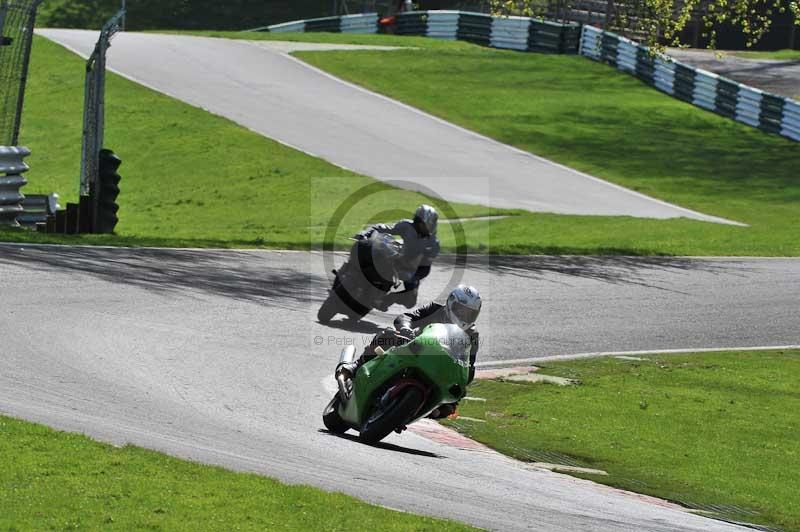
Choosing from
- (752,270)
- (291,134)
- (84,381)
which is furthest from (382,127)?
(84,381)

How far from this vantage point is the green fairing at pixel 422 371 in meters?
10.6

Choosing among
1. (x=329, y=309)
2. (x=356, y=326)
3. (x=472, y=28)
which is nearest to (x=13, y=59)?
(x=329, y=309)

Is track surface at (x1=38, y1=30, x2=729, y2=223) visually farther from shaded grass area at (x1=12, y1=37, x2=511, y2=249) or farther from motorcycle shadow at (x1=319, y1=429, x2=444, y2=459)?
motorcycle shadow at (x1=319, y1=429, x2=444, y2=459)

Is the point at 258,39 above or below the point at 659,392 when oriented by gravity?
above

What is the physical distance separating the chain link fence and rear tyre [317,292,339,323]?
383 inches

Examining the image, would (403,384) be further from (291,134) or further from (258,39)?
(258,39)

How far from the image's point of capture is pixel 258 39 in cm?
4812

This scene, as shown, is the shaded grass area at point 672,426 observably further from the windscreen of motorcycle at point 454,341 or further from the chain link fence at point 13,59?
the chain link fence at point 13,59

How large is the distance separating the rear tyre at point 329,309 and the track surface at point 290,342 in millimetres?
310

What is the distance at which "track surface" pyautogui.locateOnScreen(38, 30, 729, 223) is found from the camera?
31.5 meters

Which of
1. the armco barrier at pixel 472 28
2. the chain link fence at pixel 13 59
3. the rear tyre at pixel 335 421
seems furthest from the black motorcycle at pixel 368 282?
the armco barrier at pixel 472 28

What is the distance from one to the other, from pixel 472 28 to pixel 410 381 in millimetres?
41983

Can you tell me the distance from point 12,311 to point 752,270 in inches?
540

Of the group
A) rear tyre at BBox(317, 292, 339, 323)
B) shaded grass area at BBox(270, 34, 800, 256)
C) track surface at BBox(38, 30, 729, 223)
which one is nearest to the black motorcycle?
rear tyre at BBox(317, 292, 339, 323)
